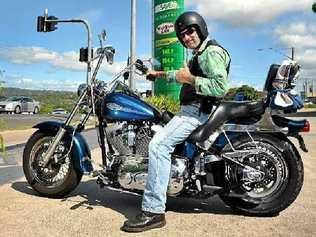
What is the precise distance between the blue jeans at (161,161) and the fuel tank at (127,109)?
1.05 ft

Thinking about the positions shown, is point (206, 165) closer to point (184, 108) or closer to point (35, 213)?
point (184, 108)

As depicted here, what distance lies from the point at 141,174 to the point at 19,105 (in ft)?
129

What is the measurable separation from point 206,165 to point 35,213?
1.77m

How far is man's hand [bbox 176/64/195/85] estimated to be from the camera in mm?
4703

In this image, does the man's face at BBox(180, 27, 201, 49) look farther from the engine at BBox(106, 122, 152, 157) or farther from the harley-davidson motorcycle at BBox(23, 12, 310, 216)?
the engine at BBox(106, 122, 152, 157)

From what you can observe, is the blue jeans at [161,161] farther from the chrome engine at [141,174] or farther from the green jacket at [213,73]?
the green jacket at [213,73]

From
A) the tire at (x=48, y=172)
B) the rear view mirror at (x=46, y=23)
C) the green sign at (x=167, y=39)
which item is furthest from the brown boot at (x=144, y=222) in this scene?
the green sign at (x=167, y=39)

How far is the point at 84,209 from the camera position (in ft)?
17.3

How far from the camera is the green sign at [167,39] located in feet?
95.2

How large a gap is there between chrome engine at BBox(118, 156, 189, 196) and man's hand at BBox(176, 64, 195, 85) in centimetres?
76

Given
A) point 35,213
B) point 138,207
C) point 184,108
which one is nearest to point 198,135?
point 184,108

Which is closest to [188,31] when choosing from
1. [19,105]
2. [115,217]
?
[115,217]

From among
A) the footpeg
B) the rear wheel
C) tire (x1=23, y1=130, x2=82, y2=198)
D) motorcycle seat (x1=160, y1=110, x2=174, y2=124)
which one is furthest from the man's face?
the rear wheel

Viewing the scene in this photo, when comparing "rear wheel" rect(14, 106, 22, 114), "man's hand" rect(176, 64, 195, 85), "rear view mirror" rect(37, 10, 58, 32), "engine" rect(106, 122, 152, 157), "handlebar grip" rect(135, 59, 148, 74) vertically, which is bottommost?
"rear wheel" rect(14, 106, 22, 114)
